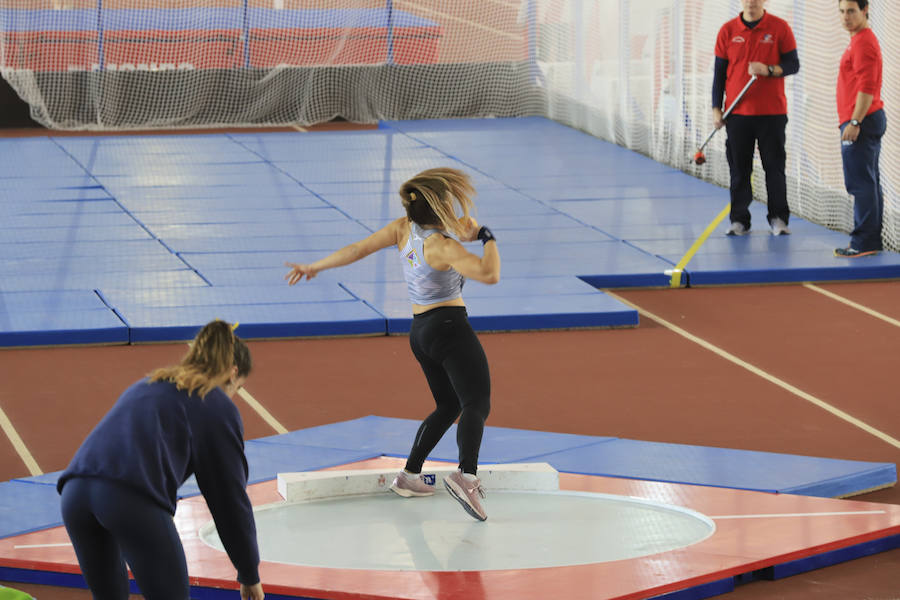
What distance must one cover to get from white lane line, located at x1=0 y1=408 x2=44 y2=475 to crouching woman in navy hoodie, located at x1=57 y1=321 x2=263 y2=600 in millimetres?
3108

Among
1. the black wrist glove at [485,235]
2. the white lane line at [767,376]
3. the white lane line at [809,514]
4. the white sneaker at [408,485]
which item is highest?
the black wrist glove at [485,235]

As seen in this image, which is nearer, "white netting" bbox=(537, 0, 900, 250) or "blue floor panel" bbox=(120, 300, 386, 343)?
"blue floor panel" bbox=(120, 300, 386, 343)

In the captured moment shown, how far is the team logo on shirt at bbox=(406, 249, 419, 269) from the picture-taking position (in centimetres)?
597

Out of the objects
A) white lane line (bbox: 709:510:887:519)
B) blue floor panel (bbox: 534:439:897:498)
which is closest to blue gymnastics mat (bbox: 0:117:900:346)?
blue floor panel (bbox: 534:439:897:498)

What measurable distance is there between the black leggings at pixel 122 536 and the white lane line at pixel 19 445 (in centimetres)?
307

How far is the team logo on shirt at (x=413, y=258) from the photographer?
597 centimetres

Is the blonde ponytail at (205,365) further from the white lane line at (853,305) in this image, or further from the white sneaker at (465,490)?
the white lane line at (853,305)

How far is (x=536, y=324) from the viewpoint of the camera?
10258mm

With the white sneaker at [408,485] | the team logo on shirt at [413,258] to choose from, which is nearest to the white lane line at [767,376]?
the white sneaker at [408,485]

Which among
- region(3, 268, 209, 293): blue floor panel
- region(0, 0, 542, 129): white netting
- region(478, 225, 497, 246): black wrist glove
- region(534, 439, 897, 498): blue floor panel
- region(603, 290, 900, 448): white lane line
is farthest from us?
region(0, 0, 542, 129): white netting

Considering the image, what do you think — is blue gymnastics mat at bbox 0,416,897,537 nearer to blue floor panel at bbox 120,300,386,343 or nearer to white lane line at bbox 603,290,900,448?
white lane line at bbox 603,290,900,448

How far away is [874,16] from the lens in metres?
12.8

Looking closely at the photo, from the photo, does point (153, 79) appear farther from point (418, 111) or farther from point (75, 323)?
point (75, 323)

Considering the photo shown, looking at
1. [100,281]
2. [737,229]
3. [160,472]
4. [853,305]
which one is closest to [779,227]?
[737,229]
